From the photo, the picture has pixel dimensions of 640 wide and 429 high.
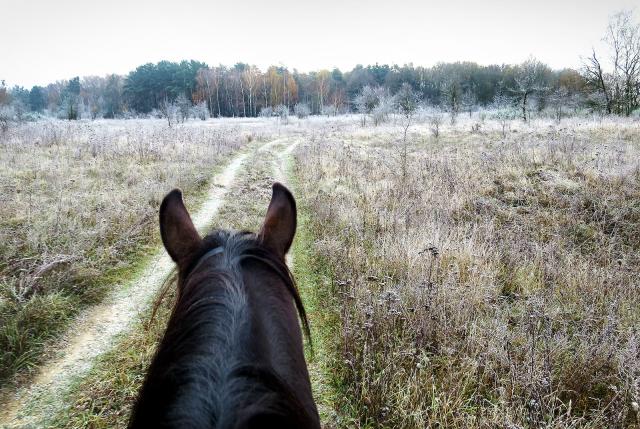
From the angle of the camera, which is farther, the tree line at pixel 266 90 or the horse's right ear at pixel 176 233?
the tree line at pixel 266 90

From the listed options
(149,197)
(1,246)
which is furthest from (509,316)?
(149,197)

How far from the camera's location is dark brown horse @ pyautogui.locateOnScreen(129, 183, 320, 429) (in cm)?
74

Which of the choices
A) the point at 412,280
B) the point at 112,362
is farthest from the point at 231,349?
the point at 412,280

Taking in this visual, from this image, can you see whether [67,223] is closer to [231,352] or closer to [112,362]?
[112,362]

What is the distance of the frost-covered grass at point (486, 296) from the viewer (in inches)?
111

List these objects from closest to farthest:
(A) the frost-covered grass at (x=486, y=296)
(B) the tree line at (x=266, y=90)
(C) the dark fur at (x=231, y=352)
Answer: (C) the dark fur at (x=231, y=352) → (A) the frost-covered grass at (x=486, y=296) → (B) the tree line at (x=266, y=90)

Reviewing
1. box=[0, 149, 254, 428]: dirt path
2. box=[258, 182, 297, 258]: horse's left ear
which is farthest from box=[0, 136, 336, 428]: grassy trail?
box=[258, 182, 297, 258]: horse's left ear

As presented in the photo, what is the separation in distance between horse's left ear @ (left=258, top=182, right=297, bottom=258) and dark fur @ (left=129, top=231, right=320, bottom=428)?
136 mm

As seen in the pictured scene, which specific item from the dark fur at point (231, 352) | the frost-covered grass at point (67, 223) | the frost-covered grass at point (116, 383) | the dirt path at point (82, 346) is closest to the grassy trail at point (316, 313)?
the dark fur at point (231, 352)

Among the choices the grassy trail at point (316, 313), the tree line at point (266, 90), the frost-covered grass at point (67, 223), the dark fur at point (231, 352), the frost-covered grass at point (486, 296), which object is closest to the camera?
the dark fur at point (231, 352)

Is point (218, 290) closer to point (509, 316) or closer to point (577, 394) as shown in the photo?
point (577, 394)

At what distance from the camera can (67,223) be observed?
19.9ft

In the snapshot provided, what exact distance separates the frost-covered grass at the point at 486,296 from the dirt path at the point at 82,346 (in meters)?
2.39

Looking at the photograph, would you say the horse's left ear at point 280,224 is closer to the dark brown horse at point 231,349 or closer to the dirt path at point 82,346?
the dark brown horse at point 231,349
